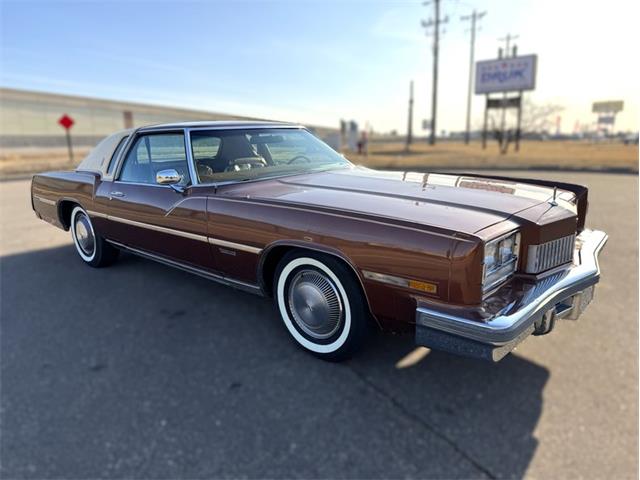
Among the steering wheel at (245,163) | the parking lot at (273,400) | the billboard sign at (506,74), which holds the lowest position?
the parking lot at (273,400)

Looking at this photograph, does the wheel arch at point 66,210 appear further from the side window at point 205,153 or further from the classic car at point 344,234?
the side window at point 205,153

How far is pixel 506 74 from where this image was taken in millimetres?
33938

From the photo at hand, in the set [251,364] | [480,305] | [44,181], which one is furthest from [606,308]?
[44,181]

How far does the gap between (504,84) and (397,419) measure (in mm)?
37830

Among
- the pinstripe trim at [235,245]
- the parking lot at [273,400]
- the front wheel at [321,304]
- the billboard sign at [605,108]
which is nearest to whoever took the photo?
the parking lot at [273,400]

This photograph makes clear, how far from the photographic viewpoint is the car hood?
1908 millimetres

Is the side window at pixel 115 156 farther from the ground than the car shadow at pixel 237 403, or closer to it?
farther from the ground

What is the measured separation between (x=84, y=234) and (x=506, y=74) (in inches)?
1465

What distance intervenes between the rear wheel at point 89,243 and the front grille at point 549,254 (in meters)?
3.04

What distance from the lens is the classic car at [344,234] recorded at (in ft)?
5.76

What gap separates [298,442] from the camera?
181 centimetres

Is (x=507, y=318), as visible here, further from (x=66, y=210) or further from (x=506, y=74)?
(x=506, y=74)

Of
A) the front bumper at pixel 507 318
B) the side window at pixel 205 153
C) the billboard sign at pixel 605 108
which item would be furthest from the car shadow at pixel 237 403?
the billboard sign at pixel 605 108

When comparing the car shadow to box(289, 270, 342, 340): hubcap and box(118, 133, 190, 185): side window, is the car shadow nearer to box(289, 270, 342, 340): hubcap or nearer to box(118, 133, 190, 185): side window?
box(289, 270, 342, 340): hubcap
